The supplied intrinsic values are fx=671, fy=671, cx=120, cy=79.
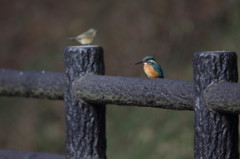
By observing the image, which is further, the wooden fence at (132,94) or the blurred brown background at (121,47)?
the blurred brown background at (121,47)

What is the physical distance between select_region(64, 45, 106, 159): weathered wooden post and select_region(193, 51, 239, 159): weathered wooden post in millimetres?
795

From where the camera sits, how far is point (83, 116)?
3.55m

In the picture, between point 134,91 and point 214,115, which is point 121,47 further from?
point 214,115

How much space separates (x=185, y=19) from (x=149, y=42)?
0.67 m

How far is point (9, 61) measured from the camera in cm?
1133

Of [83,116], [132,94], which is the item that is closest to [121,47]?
[83,116]

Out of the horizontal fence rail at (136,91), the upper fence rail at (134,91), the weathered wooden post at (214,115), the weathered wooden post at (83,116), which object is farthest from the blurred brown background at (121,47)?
the weathered wooden post at (214,115)

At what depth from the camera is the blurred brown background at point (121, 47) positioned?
7.55m

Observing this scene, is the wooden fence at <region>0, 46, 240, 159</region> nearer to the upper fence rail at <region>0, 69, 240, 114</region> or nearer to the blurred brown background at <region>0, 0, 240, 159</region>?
the upper fence rail at <region>0, 69, 240, 114</region>

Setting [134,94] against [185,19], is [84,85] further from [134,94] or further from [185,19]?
[185,19]

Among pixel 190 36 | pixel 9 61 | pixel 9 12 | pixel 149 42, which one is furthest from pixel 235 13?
pixel 9 12

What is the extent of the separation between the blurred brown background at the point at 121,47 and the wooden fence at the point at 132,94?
3145 mm

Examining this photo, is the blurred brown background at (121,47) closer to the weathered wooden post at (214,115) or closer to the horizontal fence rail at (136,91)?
the horizontal fence rail at (136,91)

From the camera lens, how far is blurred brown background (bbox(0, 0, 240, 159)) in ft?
24.8
